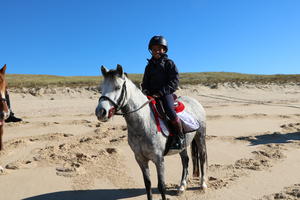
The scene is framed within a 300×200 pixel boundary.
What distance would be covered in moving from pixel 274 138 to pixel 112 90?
6.84 meters

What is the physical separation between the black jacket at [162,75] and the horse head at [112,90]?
0.78 meters

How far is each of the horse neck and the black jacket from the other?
38cm

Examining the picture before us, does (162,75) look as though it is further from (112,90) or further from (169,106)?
(112,90)

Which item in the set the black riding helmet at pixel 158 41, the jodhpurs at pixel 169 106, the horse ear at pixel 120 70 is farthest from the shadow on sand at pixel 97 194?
the black riding helmet at pixel 158 41

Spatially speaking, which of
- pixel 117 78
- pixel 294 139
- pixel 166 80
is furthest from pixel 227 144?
pixel 117 78

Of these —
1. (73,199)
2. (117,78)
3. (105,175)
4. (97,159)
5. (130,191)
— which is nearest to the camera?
→ (117,78)

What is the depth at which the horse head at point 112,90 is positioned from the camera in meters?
2.84

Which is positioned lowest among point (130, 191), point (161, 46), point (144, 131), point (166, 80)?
point (130, 191)

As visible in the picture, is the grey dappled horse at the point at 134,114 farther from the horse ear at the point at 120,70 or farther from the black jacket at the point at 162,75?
the black jacket at the point at 162,75

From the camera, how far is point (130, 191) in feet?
14.9

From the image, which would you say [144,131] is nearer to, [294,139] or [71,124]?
[294,139]

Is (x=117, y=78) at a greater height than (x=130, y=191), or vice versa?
(x=117, y=78)

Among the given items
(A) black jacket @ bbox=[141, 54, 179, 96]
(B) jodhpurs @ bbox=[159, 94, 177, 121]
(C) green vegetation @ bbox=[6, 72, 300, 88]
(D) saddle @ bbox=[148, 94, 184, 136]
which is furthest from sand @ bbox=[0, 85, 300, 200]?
(C) green vegetation @ bbox=[6, 72, 300, 88]

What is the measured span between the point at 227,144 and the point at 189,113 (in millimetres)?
3702
